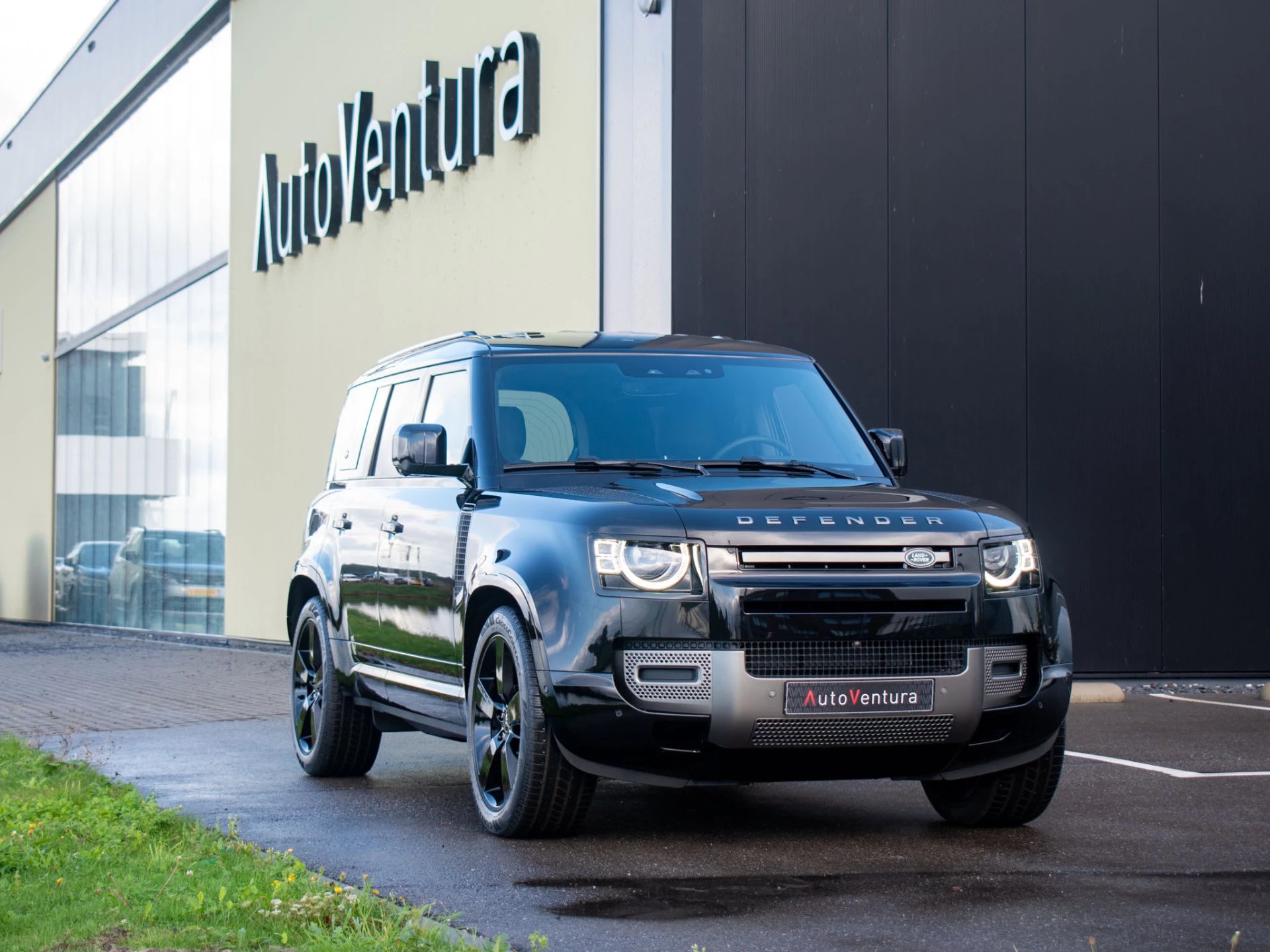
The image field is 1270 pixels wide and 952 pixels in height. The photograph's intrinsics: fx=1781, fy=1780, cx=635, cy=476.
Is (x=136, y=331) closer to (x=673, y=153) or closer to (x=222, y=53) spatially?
(x=222, y=53)

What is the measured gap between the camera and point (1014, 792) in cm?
673

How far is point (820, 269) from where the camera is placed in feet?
50.6

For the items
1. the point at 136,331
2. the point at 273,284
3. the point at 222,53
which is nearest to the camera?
the point at 273,284

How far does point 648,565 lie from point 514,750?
97cm

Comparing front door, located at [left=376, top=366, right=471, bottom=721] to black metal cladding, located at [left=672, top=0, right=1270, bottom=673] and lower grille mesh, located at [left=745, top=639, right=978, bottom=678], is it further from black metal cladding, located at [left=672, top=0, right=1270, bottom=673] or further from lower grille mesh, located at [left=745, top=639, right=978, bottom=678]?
black metal cladding, located at [left=672, top=0, right=1270, bottom=673]

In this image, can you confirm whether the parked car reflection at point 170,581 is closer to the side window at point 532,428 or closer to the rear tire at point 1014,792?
the side window at point 532,428

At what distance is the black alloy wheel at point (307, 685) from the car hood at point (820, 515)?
293 cm

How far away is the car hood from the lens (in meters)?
6.03

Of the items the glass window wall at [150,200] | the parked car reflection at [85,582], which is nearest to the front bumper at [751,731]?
the glass window wall at [150,200]

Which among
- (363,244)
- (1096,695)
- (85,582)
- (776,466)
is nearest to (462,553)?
(776,466)

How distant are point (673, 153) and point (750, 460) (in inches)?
341

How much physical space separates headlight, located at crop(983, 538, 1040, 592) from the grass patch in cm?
240

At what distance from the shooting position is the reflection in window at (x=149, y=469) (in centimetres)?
2759

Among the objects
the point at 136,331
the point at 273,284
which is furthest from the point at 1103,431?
the point at 136,331
